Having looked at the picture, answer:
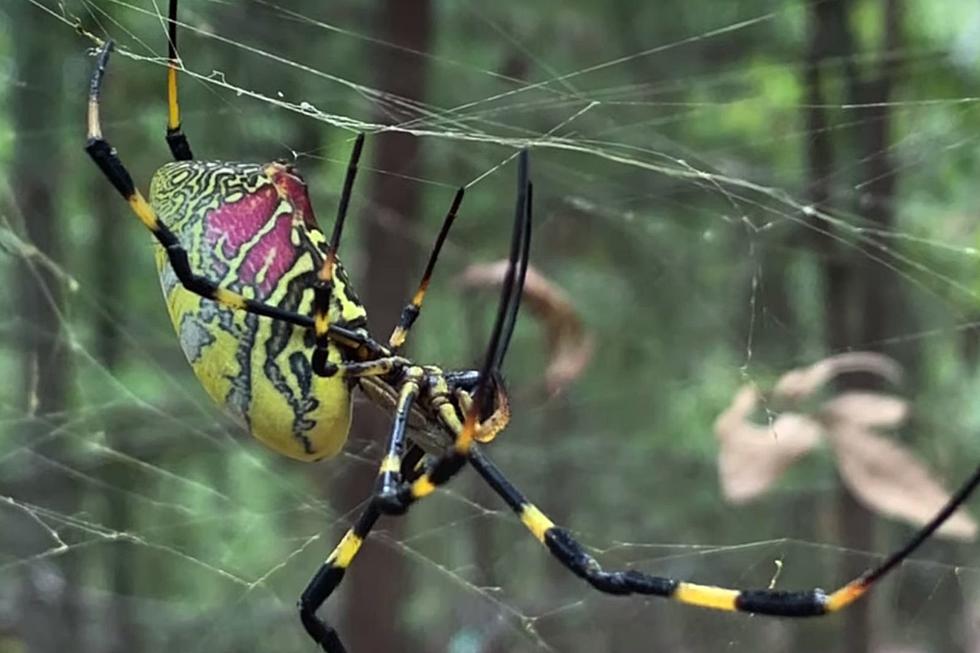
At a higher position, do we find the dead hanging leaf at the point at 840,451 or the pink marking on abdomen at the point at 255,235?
the pink marking on abdomen at the point at 255,235

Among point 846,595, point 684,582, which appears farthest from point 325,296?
point 846,595

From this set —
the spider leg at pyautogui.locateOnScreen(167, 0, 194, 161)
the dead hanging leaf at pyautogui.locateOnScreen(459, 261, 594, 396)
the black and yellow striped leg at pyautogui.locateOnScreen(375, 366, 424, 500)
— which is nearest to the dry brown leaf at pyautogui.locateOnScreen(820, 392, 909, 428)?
the dead hanging leaf at pyautogui.locateOnScreen(459, 261, 594, 396)

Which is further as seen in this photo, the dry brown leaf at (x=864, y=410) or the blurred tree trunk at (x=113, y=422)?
the blurred tree trunk at (x=113, y=422)

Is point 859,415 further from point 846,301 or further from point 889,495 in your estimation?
point 846,301

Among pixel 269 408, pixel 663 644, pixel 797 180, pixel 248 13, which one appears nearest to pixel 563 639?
pixel 663 644

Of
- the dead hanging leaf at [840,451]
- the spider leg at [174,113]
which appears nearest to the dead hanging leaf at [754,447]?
the dead hanging leaf at [840,451]

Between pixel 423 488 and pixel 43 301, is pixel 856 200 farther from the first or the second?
pixel 43 301

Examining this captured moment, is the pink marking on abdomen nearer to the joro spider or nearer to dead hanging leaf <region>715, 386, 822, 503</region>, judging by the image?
the joro spider

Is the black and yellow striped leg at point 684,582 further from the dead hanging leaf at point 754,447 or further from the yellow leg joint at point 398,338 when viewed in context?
the dead hanging leaf at point 754,447
